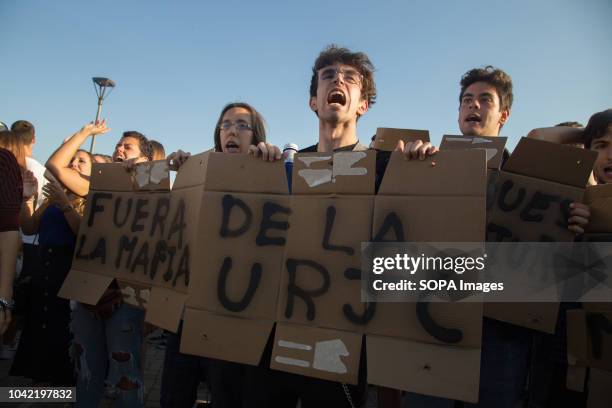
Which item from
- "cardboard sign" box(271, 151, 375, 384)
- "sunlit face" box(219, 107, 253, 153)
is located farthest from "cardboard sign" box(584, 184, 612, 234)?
"sunlit face" box(219, 107, 253, 153)

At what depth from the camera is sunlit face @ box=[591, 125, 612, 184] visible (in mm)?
1790

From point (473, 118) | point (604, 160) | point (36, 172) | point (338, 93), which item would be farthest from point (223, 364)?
point (36, 172)

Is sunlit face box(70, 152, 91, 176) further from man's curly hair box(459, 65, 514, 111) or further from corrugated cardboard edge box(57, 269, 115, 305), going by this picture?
man's curly hair box(459, 65, 514, 111)

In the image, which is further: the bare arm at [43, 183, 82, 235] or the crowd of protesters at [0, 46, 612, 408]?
the bare arm at [43, 183, 82, 235]

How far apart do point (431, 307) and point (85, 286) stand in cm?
172

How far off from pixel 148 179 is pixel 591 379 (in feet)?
6.95

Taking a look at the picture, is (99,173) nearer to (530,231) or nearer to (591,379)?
(530,231)

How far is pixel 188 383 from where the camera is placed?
6.89 ft

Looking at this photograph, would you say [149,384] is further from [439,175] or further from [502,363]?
[439,175]

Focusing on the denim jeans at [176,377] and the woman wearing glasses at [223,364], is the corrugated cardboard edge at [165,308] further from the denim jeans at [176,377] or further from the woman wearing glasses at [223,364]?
the denim jeans at [176,377]

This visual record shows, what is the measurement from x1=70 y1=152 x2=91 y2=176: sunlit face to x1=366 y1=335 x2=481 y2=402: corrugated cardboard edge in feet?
8.18

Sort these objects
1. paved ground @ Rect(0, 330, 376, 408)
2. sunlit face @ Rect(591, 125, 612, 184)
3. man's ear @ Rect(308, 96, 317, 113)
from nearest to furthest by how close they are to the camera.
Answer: sunlit face @ Rect(591, 125, 612, 184)
man's ear @ Rect(308, 96, 317, 113)
paved ground @ Rect(0, 330, 376, 408)

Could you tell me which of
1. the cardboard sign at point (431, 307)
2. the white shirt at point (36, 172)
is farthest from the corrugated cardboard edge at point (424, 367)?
the white shirt at point (36, 172)

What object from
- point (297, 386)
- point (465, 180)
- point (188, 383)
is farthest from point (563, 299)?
point (188, 383)
